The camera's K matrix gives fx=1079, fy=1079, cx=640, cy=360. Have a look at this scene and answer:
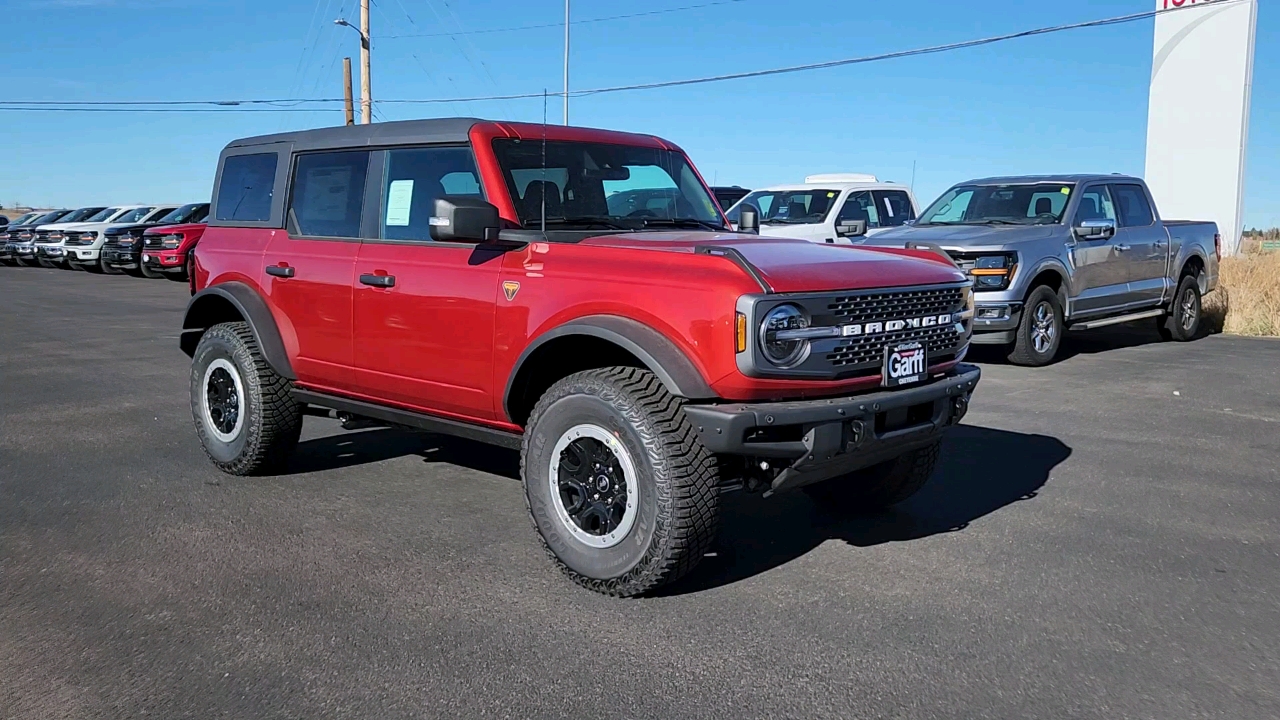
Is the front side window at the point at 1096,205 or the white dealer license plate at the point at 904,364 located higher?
the front side window at the point at 1096,205

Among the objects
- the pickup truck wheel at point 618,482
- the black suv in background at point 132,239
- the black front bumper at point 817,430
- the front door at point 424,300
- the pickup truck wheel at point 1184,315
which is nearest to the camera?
the black front bumper at point 817,430

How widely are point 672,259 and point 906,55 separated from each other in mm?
25442

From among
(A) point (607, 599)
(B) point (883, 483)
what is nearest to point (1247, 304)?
(B) point (883, 483)

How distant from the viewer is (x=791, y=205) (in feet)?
53.9

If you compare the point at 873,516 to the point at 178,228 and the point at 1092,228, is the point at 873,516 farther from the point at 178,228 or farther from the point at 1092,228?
the point at 178,228

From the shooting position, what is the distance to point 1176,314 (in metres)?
13.1

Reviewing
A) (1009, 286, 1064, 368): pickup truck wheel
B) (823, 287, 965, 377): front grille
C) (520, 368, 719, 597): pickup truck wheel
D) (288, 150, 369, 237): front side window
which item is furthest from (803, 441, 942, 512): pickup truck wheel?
(1009, 286, 1064, 368): pickup truck wheel

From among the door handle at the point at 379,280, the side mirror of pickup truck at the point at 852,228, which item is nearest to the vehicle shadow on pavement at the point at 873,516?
the side mirror of pickup truck at the point at 852,228

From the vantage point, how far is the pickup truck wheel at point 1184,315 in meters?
13.1

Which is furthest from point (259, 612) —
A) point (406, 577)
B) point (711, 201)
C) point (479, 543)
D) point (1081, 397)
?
point (1081, 397)

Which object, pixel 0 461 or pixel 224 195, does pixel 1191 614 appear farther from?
pixel 0 461

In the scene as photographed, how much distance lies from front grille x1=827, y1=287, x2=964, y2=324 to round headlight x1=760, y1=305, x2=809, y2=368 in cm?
18

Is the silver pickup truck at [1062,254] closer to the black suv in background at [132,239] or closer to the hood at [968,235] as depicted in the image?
the hood at [968,235]

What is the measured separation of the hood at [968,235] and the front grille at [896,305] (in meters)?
5.89
